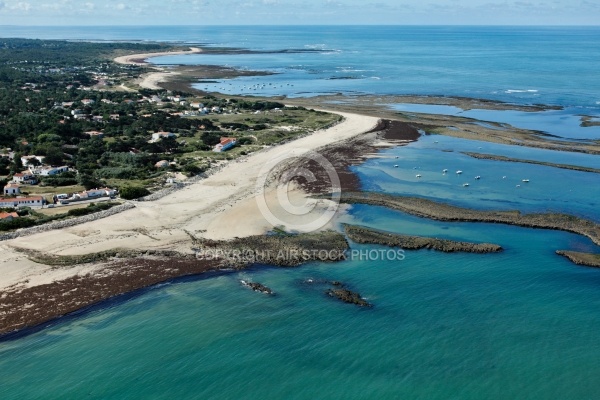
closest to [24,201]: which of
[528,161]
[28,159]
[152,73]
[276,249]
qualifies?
[28,159]

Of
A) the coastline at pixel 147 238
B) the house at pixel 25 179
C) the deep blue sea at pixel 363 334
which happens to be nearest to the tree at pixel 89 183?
the house at pixel 25 179

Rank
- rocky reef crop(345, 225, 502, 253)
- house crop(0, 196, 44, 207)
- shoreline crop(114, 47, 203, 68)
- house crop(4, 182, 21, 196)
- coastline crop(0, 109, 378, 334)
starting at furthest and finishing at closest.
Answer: shoreline crop(114, 47, 203, 68)
house crop(4, 182, 21, 196)
house crop(0, 196, 44, 207)
rocky reef crop(345, 225, 502, 253)
coastline crop(0, 109, 378, 334)

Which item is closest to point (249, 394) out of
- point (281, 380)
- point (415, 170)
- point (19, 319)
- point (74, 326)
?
point (281, 380)

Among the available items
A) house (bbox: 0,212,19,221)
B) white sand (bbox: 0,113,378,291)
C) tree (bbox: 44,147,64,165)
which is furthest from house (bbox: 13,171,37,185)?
white sand (bbox: 0,113,378,291)

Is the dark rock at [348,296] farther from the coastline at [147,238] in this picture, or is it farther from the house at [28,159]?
the house at [28,159]

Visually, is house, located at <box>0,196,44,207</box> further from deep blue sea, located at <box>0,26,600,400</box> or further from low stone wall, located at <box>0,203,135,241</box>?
deep blue sea, located at <box>0,26,600,400</box>

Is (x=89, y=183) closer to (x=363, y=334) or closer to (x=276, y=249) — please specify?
(x=276, y=249)
